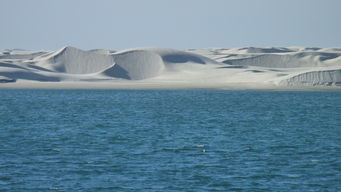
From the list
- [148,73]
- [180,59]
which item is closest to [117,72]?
[148,73]

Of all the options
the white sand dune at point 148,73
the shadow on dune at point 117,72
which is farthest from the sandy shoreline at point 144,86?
the shadow on dune at point 117,72

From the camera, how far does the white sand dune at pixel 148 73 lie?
132 metres

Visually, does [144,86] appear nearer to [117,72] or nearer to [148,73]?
[117,72]

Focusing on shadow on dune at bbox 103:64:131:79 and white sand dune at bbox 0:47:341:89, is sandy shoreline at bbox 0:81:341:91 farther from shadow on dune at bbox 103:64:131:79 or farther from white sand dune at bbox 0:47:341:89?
shadow on dune at bbox 103:64:131:79

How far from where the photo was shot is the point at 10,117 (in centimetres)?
5959

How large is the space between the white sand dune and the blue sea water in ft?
236

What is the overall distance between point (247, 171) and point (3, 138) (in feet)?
57.0

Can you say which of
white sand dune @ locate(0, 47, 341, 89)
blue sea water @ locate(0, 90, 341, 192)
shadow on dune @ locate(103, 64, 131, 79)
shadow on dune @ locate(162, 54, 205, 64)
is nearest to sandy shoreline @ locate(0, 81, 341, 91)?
white sand dune @ locate(0, 47, 341, 89)

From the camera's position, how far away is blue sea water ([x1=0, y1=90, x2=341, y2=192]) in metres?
28.0

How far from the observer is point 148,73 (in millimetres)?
179625

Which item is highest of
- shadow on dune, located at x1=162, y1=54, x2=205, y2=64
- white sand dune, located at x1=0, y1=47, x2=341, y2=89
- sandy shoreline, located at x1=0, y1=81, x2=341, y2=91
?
shadow on dune, located at x1=162, y1=54, x2=205, y2=64

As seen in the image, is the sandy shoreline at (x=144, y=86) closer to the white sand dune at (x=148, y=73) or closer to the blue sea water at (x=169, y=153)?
the white sand dune at (x=148, y=73)

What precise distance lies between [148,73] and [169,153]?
Answer: 14439 cm

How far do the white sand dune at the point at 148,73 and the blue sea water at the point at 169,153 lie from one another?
72018 mm
